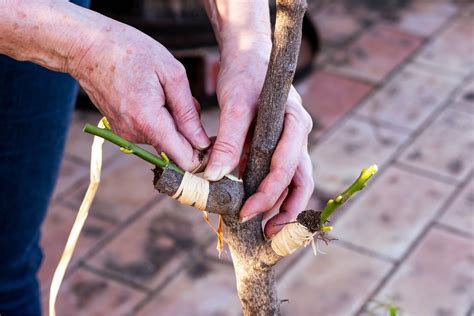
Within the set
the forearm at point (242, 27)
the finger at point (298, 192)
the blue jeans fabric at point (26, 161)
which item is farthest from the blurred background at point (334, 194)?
the forearm at point (242, 27)

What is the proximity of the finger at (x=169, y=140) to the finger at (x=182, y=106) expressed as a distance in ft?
0.07

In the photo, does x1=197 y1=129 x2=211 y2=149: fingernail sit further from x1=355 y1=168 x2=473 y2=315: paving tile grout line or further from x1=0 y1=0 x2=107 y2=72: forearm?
x1=355 y1=168 x2=473 y2=315: paving tile grout line

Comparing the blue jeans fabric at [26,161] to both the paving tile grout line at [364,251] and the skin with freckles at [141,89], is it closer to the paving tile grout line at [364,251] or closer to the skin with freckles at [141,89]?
the skin with freckles at [141,89]

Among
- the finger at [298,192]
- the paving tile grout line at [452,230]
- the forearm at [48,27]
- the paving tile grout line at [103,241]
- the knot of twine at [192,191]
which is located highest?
the forearm at [48,27]

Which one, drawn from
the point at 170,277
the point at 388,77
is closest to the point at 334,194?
A: the point at 170,277

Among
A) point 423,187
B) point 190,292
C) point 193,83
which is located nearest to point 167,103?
point 190,292

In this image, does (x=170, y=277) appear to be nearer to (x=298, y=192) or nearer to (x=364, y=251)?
(x=364, y=251)

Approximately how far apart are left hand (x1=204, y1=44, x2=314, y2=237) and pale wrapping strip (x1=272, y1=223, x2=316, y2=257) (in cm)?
5

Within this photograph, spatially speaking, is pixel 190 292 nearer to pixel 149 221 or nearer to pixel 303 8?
pixel 149 221

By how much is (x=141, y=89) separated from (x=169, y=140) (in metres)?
0.08

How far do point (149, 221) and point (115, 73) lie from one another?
4.87 feet

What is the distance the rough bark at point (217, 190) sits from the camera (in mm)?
1136

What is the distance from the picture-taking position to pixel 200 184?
115 cm

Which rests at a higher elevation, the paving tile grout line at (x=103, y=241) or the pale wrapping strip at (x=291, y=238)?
the pale wrapping strip at (x=291, y=238)
